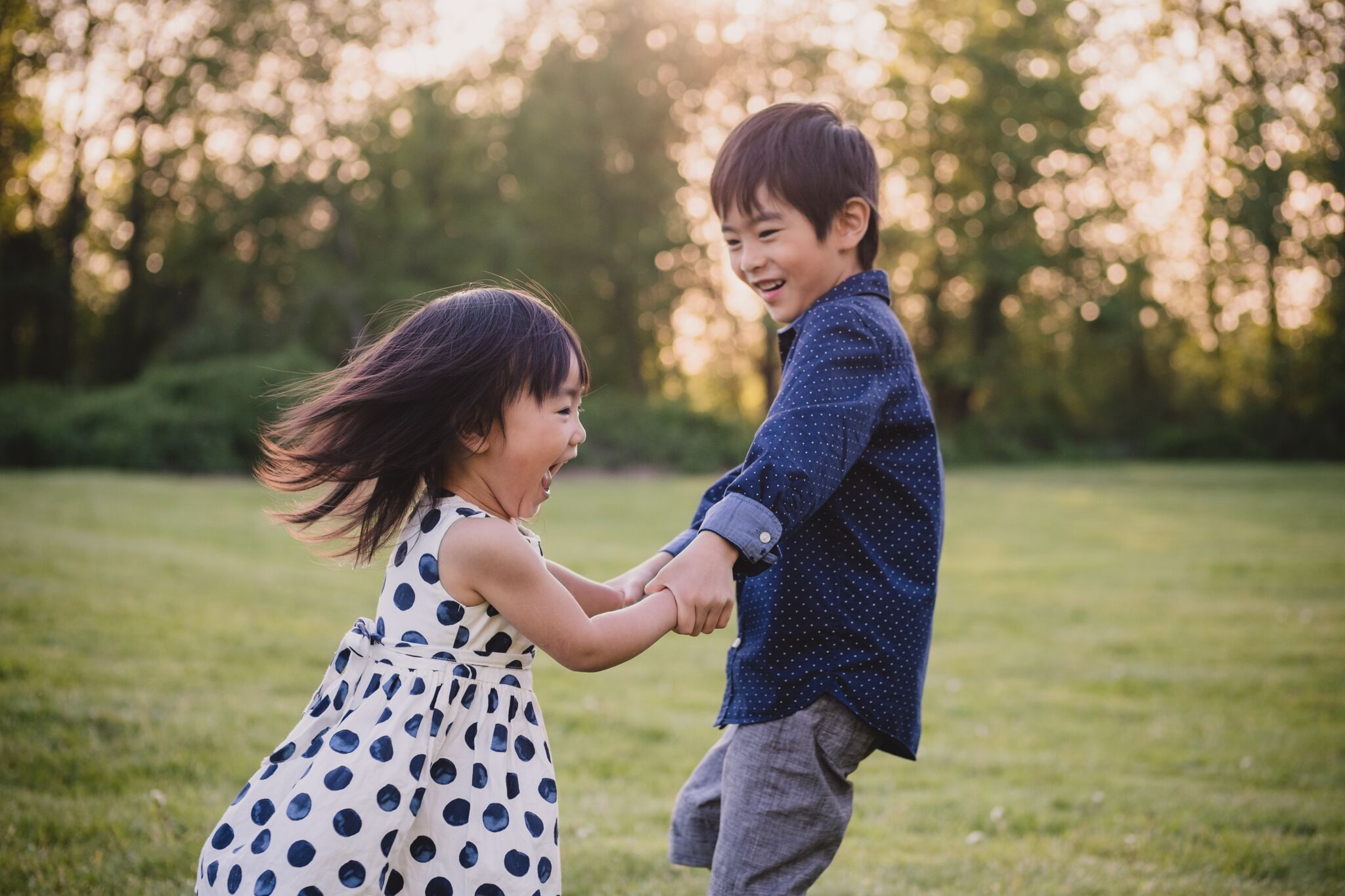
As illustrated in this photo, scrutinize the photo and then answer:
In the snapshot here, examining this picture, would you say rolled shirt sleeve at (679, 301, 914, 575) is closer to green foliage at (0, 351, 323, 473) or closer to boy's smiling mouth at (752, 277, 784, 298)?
boy's smiling mouth at (752, 277, 784, 298)

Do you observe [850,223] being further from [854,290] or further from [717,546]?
[717,546]

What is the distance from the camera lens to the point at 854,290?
2340 mm

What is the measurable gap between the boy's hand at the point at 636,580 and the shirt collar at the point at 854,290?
55 cm

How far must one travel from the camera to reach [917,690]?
90.1 inches

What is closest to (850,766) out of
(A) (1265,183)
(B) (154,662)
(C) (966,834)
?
(C) (966,834)

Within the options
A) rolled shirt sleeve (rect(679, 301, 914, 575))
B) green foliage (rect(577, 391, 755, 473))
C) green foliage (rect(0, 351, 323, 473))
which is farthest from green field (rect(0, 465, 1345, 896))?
green foliage (rect(577, 391, 755, 473))

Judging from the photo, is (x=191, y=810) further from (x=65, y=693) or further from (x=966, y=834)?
(x=966, y=834)

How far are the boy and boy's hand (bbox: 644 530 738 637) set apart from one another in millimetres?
178

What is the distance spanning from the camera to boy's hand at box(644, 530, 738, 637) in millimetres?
1933

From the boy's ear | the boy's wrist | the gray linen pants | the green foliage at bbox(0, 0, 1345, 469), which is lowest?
the gray linen pants

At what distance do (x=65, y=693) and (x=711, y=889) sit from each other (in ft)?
12.5

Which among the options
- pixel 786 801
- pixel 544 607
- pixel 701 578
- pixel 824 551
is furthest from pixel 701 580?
pixel 786 801

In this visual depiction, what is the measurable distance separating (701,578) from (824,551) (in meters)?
0.39

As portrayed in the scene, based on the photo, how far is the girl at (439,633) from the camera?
188 cm
